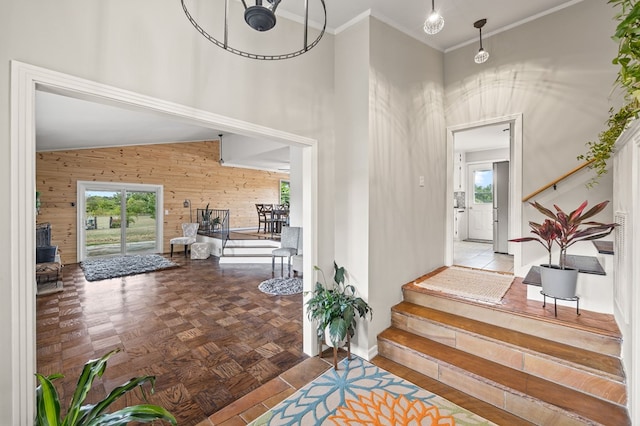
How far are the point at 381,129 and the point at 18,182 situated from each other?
2.55 m

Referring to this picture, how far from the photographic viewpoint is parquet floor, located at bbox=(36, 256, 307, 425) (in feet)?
7.15

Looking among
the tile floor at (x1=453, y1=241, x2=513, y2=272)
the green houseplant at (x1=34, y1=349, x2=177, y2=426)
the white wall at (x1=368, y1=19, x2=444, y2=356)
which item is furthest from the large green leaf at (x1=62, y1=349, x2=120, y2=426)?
the tile floor at (x1=453, y1=241, x2=513, y2=272)

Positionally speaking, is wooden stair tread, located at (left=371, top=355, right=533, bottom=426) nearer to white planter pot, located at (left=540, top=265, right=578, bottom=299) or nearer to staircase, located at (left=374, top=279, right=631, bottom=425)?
staircase, located at (left=374, top=279, right=631, bottom=425)

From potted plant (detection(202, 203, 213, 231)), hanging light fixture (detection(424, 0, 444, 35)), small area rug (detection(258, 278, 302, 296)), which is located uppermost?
hanging light fixture (detection(424, 0, 444, 35))

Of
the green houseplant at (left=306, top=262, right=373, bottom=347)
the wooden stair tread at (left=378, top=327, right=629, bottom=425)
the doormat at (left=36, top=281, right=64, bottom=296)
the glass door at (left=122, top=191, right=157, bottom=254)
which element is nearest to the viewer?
the wooden stair tread at (left=378, top=327, right=629, bottom=425)

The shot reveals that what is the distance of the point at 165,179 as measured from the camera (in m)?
7.88

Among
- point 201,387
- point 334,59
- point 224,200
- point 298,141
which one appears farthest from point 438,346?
point 224,200

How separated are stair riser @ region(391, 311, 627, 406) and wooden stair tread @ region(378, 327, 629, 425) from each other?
1.4 inches

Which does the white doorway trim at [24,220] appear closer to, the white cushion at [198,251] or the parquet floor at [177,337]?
the parquet floor at [177,337]

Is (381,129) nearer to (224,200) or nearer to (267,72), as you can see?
(267,72)

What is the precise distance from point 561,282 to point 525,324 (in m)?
0.45

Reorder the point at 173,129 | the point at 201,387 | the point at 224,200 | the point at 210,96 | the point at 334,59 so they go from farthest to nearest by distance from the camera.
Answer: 1. the point at 224,200
2. the point at 173,129
3. the point at 334,59
4. the point at 201,387
5. the point at 210,96

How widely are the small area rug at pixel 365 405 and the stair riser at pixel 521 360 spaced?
506mm

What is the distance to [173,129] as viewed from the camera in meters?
5.91
